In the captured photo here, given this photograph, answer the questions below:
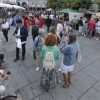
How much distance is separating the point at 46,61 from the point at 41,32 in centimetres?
119

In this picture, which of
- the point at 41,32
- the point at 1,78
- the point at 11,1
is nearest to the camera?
the point at 1,78

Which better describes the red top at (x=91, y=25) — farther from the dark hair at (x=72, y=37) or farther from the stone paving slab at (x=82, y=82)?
the dark hair at (x=72, y=37)

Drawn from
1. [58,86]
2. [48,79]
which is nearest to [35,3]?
[58,86]

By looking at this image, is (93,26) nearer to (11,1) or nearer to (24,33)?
(24,33)

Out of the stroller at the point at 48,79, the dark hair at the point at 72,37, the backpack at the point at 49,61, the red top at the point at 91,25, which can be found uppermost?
the red top at the point at 91,25

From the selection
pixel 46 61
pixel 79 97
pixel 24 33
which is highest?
pixel 24 33

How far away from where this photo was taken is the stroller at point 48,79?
246cm

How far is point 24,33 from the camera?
12.6ft

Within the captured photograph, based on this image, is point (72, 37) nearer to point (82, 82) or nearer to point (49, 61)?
point (49, 61)

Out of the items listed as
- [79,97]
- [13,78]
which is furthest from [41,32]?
[79,97]

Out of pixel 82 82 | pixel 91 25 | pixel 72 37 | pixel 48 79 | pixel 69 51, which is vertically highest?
pixel 91 25

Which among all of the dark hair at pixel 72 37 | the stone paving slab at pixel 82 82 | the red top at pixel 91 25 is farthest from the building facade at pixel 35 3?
the dark hair at pixel 72 37

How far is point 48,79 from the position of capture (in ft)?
8.20

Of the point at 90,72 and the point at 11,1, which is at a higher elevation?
the point at 11,1
